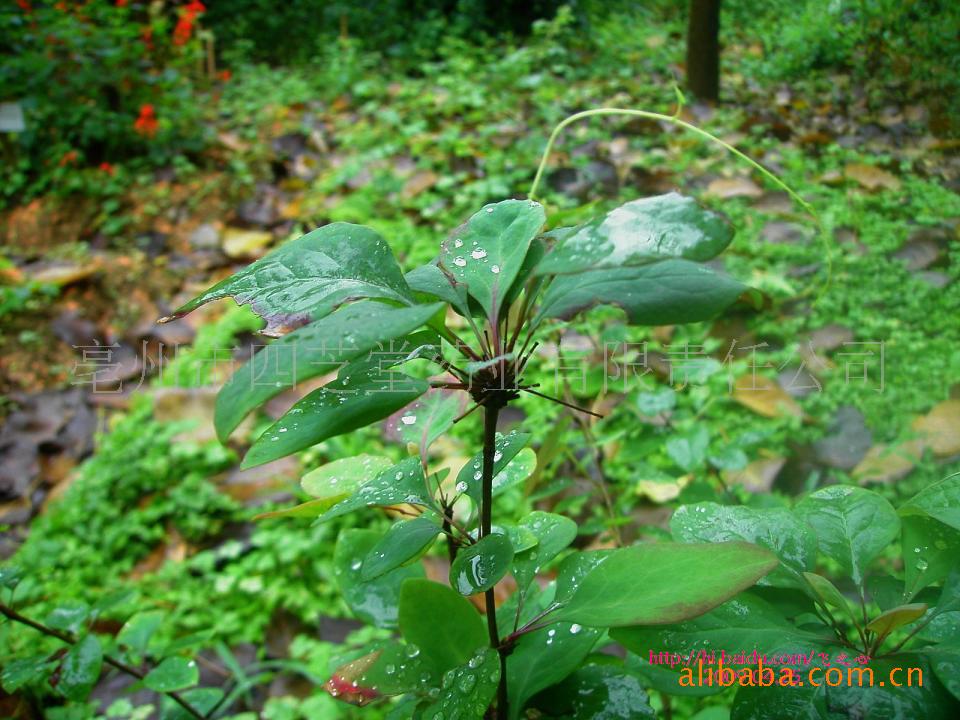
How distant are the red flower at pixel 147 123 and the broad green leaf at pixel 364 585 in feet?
9.19

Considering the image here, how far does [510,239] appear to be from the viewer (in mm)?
414

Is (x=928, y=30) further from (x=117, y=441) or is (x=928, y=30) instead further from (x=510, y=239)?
(x=117, y=441)

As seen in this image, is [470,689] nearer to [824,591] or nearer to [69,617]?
[824,591]

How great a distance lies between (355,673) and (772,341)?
1.26m

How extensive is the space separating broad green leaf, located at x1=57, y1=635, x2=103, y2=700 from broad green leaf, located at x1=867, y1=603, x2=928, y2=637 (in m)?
0.70

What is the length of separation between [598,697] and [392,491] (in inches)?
7.8

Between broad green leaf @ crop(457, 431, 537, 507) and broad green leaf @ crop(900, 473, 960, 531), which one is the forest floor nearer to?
broad green leaf @ crop(900, 473, 960, 531)

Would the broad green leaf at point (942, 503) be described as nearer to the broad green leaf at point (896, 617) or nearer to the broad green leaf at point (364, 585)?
the broad green leaf at point (896, 617)

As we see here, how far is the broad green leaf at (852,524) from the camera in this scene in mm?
443

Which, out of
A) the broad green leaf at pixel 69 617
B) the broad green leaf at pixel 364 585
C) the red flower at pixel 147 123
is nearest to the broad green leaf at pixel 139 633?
the broad green leaf at pixel 69 617

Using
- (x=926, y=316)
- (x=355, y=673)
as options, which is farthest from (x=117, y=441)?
(x=926, y=316)

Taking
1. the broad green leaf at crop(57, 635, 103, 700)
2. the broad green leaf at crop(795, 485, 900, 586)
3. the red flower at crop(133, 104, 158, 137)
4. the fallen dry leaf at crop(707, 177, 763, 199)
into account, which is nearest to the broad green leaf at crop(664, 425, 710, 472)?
the broad green leaf at crop(795, 485, 900, 586)

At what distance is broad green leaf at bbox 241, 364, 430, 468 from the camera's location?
33 centimetres

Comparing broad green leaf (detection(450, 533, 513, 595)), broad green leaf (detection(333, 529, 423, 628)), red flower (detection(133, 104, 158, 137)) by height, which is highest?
red flower (detection(133, 104, 158, 137))
